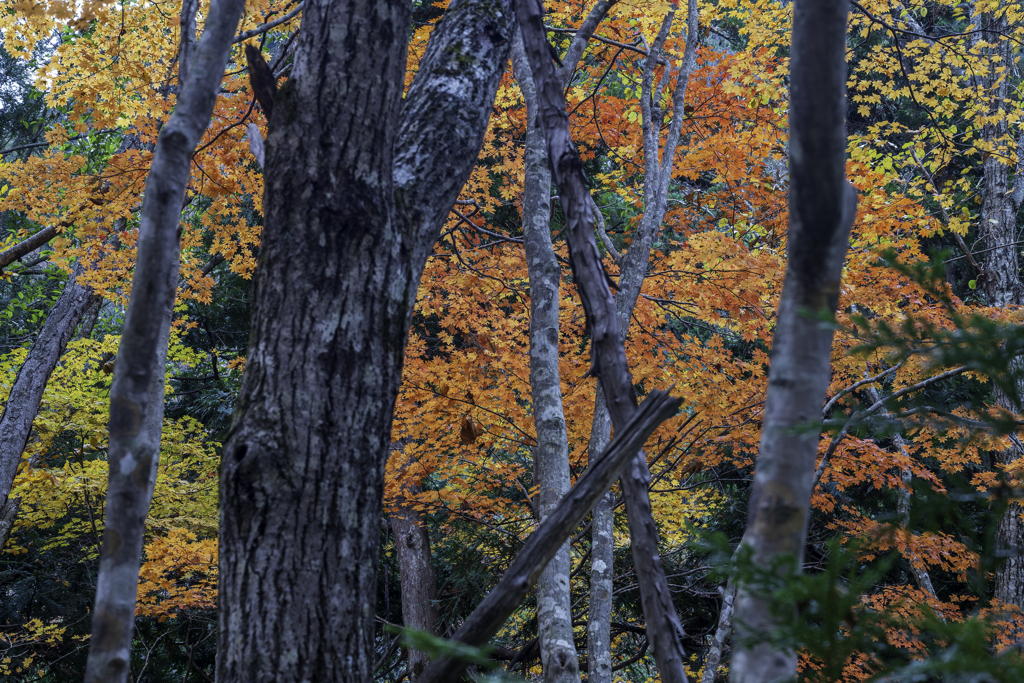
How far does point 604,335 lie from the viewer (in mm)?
1900

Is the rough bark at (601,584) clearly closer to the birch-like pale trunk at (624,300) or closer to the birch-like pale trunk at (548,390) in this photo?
the birch-like pale trunk at (624,300)

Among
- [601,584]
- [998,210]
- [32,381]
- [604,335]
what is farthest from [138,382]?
[998,210]

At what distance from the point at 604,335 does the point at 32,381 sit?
8.15 metres

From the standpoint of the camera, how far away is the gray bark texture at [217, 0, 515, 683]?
1791mm

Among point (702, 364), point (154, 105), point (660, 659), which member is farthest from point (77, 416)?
point (660, 659)

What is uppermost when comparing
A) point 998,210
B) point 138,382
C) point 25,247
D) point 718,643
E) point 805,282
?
point 998,210

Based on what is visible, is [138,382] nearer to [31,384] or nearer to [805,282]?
[805,282]

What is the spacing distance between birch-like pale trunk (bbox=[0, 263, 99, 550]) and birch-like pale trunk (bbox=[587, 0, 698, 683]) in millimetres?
6701

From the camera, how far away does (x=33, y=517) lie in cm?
914

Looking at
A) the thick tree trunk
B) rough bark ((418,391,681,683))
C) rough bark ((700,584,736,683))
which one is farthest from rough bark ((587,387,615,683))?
rough bark ((418,391,681,683))

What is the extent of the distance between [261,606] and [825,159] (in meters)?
1.84

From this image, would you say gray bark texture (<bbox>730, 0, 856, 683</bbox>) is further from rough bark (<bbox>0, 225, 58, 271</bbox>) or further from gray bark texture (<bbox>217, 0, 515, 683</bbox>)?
rough bark (<bbox>0, 225, 58, 271</bbox>)

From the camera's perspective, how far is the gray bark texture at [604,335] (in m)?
1.63

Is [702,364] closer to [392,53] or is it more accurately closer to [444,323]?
[444,323]
